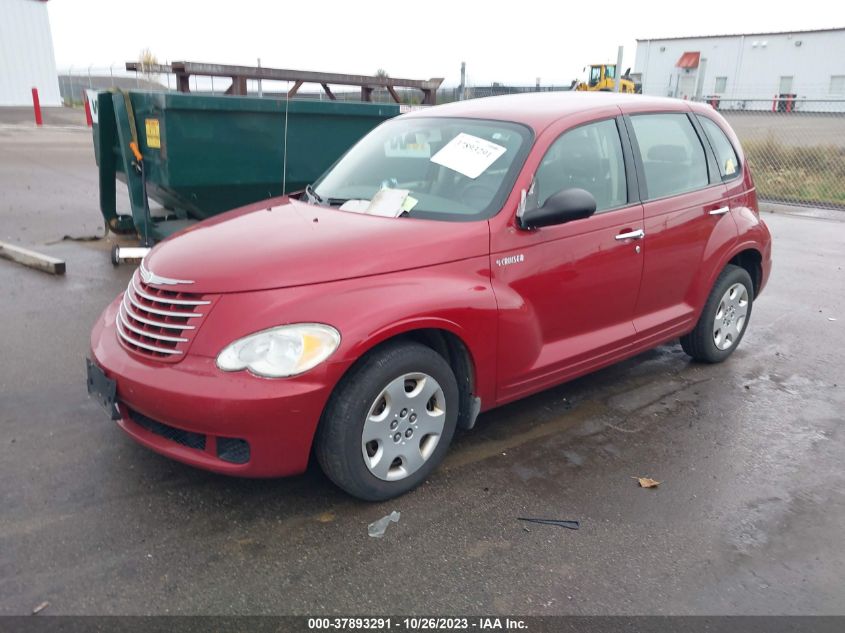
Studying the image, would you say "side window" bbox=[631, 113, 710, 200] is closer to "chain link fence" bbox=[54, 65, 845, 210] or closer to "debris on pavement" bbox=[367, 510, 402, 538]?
"debris on pavement" bbox=[367, 510, 402, 538]

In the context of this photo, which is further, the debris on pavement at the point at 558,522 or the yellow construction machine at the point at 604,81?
the yellow construction machine at the point at 604,81

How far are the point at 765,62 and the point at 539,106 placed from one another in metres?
49.0

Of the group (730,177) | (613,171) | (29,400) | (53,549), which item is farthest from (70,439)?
(730,177)

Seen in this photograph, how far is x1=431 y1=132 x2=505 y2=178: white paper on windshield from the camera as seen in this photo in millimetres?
3662

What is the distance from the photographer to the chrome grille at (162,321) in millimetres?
2887

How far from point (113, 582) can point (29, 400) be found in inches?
74.3

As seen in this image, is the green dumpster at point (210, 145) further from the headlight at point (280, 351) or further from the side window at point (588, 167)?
the headlight at point (280, 351)

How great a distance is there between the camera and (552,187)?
146 inches

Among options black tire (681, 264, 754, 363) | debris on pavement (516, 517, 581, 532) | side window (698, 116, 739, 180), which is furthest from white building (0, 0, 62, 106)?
debris on pavement (516, 517, 581, 532)

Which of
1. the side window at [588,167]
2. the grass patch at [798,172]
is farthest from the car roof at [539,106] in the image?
the grass patch at [798,172]

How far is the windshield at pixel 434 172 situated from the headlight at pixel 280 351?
0.96m

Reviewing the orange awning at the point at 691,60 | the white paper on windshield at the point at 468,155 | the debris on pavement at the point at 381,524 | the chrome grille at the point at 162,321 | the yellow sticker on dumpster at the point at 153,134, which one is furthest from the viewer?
the orange awning at the point at 691,60

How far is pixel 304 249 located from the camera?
10.2ft

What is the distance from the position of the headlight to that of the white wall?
42.0m
